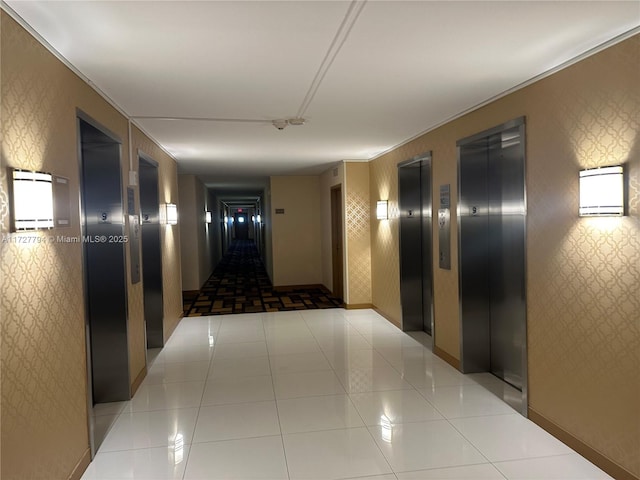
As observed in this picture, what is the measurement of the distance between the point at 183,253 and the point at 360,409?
22.6ft

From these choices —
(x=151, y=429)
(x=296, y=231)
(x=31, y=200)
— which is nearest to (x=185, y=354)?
(x=151, y=429)

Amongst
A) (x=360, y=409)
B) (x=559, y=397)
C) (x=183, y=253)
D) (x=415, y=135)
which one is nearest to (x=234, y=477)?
(x=360, y=409)

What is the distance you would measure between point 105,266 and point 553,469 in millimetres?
3738

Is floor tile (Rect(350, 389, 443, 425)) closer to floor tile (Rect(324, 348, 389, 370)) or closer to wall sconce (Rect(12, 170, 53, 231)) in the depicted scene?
floor tile (Rect(324, 348, 389, 370))

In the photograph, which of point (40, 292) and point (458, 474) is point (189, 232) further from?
point (458, 474)

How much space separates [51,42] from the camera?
2.47 meters

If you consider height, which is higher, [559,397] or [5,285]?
[5,285]

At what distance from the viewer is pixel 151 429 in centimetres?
348

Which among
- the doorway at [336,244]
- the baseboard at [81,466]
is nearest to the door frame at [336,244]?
the doorway at [336,244]

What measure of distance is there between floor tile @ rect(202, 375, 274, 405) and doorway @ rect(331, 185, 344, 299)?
4.37m

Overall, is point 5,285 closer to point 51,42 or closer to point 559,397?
Result: point 51,42

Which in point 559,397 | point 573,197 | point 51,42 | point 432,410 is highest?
point 51,42

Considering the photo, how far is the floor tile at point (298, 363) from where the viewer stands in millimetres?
4805

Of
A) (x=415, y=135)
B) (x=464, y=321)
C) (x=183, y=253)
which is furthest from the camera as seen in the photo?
(x=183, y=253)
